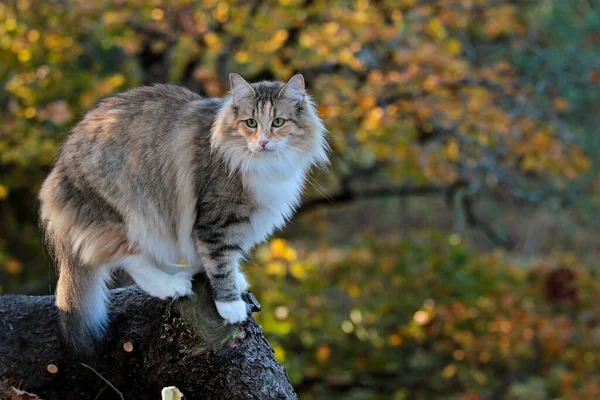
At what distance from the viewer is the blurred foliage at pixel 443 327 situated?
658cm

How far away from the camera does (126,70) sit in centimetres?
643

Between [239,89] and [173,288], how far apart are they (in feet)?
2.52

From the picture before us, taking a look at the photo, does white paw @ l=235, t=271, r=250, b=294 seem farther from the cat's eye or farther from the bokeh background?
the bokeh background

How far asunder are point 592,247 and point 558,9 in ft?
10.6

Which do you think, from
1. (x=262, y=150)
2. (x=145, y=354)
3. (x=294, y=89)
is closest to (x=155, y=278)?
(x=145, y=354)

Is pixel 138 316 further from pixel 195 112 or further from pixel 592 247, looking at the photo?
pixel 592 247

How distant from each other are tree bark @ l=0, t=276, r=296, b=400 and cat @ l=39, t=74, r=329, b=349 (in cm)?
7

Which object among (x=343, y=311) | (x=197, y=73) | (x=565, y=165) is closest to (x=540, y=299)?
(x=565, y=165)

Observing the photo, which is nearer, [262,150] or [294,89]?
[262,150]

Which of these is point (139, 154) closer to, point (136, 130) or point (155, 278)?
point (136, 130)

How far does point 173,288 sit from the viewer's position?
2729 mm

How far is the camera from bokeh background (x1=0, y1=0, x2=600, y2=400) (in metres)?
5.50

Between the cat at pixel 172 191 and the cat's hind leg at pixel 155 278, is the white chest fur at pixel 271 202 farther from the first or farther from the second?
the cat's hind leg at pixel 155 278

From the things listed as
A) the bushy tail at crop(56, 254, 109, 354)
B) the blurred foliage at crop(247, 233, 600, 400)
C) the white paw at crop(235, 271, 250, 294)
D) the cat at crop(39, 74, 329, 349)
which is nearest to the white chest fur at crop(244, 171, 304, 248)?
the cat at crop(39, 74, 329, 349)
